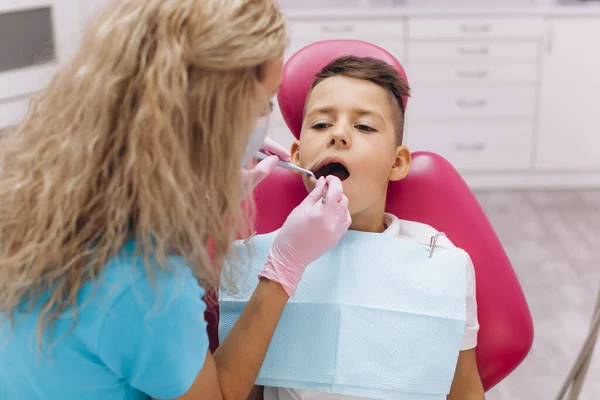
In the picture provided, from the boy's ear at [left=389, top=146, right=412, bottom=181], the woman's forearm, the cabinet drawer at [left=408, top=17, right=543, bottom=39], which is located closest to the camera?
the woman's forearm

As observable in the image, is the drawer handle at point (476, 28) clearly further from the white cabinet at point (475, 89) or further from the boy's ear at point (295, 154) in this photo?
the boy's ear at point (295, 154)

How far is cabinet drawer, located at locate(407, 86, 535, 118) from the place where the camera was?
3885mm

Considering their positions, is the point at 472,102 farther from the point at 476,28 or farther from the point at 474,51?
the point at 476,28

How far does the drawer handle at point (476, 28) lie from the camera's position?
12.4 feet

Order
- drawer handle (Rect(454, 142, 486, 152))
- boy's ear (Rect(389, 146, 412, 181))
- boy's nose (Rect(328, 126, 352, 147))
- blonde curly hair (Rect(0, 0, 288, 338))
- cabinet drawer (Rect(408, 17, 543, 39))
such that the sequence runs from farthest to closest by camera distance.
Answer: drawer handle (Rect(454, 142, 486, 152)) < cabinet drawer (Rect(408, 17, 543, 39)) < boy's ear (Rect(389, 146, 412, 181)) < boy's nose (Rect(328, 126, 352, 147)) < blonde curly hair (Rect(0, 0, 288, 338))

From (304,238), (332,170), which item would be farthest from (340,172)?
(304,238)

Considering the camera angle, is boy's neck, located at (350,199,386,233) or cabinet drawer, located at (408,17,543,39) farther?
cabinet drawer, located at (408,17,543,39)

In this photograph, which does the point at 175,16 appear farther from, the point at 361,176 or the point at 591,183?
the point at 591,183

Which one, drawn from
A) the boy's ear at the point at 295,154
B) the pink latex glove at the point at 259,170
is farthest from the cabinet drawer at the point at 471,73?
the pink latex glove at the point at 259,170

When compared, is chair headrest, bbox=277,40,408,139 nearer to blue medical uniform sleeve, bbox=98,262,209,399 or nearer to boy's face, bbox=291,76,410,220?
boy's face, bbox=291,76,410,220

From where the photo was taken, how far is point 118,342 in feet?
3.29

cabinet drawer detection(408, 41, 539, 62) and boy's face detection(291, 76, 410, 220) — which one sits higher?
boy's face detection(291, 76, 410, 220)

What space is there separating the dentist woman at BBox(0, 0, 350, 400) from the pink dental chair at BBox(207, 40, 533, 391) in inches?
18.1

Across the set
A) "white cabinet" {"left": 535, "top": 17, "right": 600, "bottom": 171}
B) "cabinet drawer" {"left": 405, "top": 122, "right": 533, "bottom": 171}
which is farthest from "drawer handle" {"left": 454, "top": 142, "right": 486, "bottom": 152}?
"white cabinet" {"left": 535, "top": 17, "right": 600, "bottom": 171}
